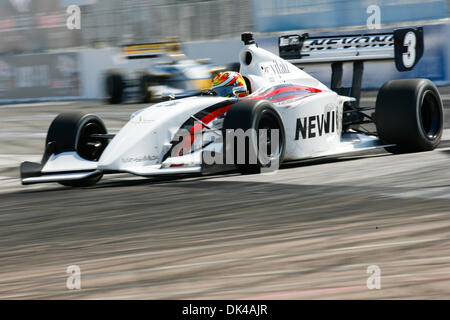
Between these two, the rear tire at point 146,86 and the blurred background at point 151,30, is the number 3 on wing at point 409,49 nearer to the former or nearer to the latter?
the blurred background at point 151,30

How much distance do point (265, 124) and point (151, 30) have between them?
17.5 meters

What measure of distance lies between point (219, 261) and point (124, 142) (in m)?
3.80

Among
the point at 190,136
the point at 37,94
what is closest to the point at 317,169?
the point at 190,136

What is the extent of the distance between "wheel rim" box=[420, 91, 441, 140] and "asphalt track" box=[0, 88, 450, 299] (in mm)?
988

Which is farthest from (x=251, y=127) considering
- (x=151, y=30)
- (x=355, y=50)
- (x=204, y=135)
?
(x=151, y=30)

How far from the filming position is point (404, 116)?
31.3 ft

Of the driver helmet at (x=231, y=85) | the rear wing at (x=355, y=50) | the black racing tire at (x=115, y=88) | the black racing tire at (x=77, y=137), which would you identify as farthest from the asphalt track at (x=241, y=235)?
the black racing tire at (x=115, y=88)

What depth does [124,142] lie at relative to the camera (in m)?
8.15

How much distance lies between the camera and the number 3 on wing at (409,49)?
10.0 m

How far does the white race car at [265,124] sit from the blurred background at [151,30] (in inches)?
368

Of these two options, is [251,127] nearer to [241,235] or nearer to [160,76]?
[241,235]

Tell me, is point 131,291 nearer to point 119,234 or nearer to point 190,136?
point 119,234

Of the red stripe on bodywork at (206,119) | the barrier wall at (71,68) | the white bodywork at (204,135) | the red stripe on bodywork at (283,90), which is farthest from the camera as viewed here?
the barrier wall at (71,68)

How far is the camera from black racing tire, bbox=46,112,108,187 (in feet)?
29.2
